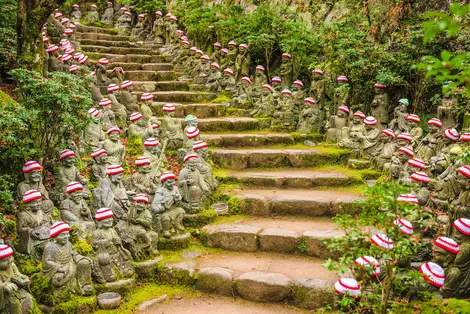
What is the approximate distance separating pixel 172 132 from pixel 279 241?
4893 millimetres

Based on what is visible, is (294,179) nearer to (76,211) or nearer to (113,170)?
(113,170)

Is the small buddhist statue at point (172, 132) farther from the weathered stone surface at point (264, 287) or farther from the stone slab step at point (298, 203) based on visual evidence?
the weathered stone surface at point (264, 287)

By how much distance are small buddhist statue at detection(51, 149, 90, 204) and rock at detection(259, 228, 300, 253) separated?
11.4 ft

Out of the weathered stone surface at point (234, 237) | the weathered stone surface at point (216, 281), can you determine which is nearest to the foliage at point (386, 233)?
the weathered stone surface at point (216, 281)

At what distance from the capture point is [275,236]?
350 inches

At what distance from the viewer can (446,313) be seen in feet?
16.7

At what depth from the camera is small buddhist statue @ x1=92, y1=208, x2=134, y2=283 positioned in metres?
7.54

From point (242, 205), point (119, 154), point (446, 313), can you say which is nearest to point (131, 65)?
point (119, 154)

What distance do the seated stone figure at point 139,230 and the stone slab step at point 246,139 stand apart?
4384 mm

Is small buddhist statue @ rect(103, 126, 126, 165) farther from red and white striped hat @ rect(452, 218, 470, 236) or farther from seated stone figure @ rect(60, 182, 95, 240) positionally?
red and white striped hat @ rect(452, 218, 470, 236)

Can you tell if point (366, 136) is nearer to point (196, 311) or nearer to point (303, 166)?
point (303, 166)

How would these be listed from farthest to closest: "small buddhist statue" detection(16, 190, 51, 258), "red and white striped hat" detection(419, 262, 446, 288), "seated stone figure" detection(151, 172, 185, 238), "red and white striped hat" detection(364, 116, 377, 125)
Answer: "red and white striped hat" detection(364, 116, 377, 125), "seated stone figure" detection(151, 172, 185, 238), "small buddhist statue" detection(16, 190, 51, 258), "red and white striped hat" detection(419, 262, 446, 288)

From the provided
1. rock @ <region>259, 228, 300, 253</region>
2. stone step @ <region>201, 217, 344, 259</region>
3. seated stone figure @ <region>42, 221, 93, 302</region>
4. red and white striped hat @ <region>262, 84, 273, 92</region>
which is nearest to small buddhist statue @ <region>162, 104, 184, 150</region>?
red and white striped hat @ <region>262, 84, 273, 92</region>

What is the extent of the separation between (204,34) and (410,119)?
388 inches
